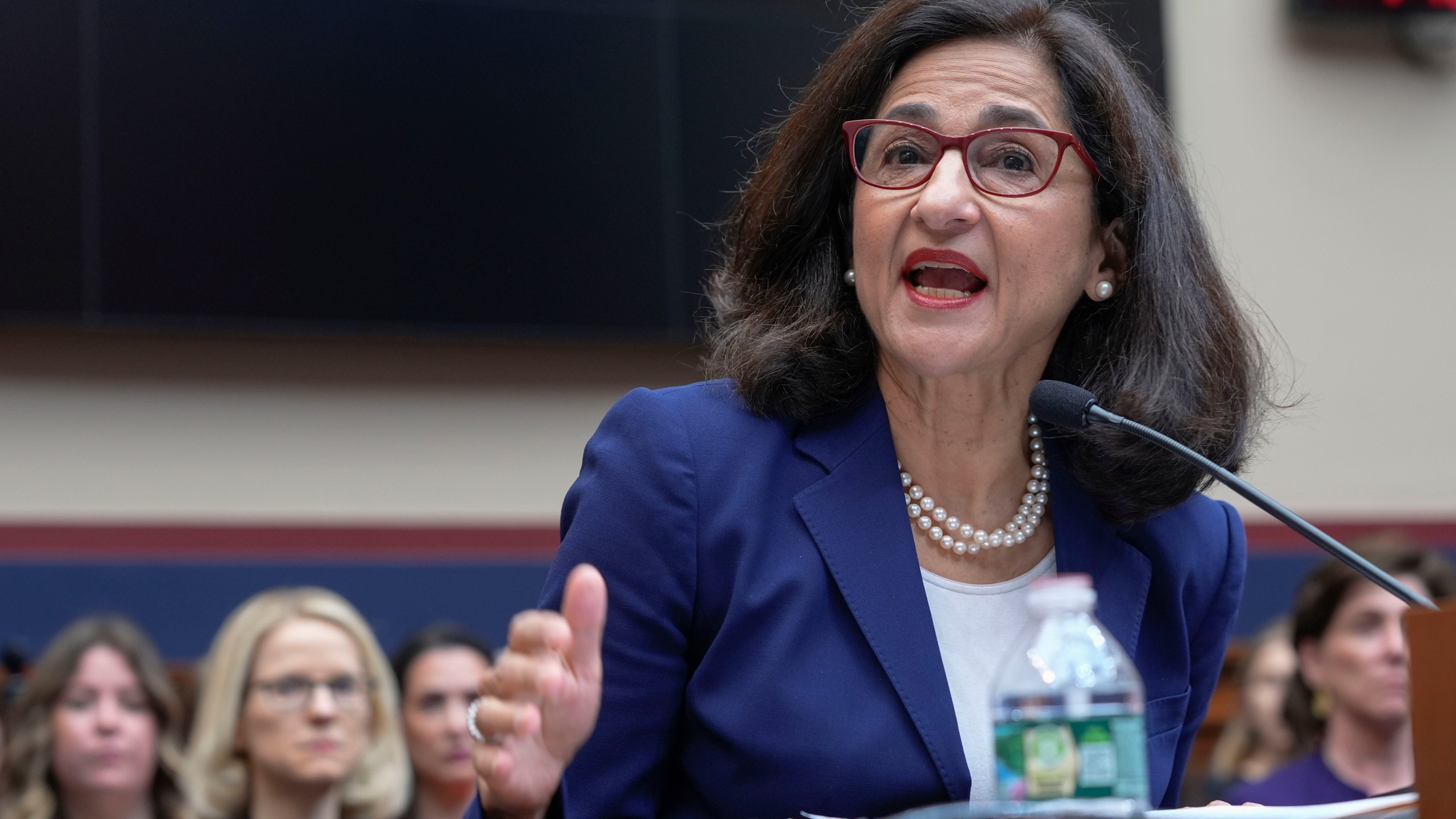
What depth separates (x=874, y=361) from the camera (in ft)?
5.77

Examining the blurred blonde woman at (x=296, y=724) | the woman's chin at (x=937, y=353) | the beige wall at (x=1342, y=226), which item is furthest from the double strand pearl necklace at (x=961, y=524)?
the beige wall at (x=1342, y=226)

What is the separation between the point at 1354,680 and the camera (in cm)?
329

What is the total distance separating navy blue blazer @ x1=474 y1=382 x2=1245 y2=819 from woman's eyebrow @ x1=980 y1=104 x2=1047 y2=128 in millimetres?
346

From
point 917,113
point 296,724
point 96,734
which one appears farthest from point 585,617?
point 96,734

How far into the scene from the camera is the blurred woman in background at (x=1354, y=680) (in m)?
3.24

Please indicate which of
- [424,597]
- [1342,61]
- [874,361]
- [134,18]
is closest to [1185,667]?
[874,361]

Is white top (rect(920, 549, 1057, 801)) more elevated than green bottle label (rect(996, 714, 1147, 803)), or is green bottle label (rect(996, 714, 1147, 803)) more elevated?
green bottle label (rect(996, 714, 1147, 803))

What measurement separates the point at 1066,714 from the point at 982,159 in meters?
0.76

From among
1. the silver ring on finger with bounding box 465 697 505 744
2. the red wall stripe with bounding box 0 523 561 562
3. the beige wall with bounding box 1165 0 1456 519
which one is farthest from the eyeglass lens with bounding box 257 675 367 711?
the beige wall with bounding box 1165 0 1456 519

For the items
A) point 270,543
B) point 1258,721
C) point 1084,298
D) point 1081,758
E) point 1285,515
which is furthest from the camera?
point 1258,721

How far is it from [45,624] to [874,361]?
9.62 ft

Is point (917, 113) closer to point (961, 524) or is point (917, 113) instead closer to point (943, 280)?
point (943, 280)

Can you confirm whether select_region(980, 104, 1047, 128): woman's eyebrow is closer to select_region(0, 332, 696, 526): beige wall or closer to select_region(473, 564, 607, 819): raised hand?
select_region(473, 564, 607, 819): raised hand

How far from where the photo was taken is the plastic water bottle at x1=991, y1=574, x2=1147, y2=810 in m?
1.02
